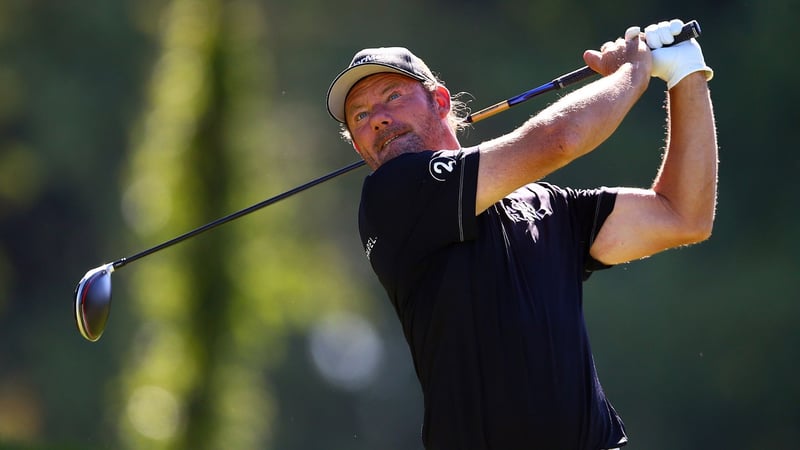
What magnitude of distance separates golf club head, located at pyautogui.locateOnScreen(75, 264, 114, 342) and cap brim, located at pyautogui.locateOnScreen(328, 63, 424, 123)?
40.6 inches

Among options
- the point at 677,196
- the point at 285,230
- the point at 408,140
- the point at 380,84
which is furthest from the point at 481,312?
the point at 285,230

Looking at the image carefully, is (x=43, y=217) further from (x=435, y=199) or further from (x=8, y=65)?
(x=435, y=199)

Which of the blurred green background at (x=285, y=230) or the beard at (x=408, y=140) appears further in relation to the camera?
the blurred green background at (x=285, y=230)

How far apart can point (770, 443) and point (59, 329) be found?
31.5 feet

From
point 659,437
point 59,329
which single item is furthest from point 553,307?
point 59,329

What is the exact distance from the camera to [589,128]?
10.1ft

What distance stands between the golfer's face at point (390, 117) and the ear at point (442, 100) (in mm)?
49

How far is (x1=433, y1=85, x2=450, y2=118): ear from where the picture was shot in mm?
3769

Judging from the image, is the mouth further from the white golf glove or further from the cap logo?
the white golf glove

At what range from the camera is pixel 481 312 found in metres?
3.09

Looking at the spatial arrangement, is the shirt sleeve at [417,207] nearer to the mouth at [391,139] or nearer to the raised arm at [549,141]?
the raised arm at [549,141]

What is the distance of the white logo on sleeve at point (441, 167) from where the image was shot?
316cm

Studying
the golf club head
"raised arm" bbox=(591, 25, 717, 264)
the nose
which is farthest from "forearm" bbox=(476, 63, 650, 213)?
the golf club head

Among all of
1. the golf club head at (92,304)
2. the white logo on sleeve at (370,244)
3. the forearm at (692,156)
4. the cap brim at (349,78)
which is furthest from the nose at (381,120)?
the golf club head at (92,304)
